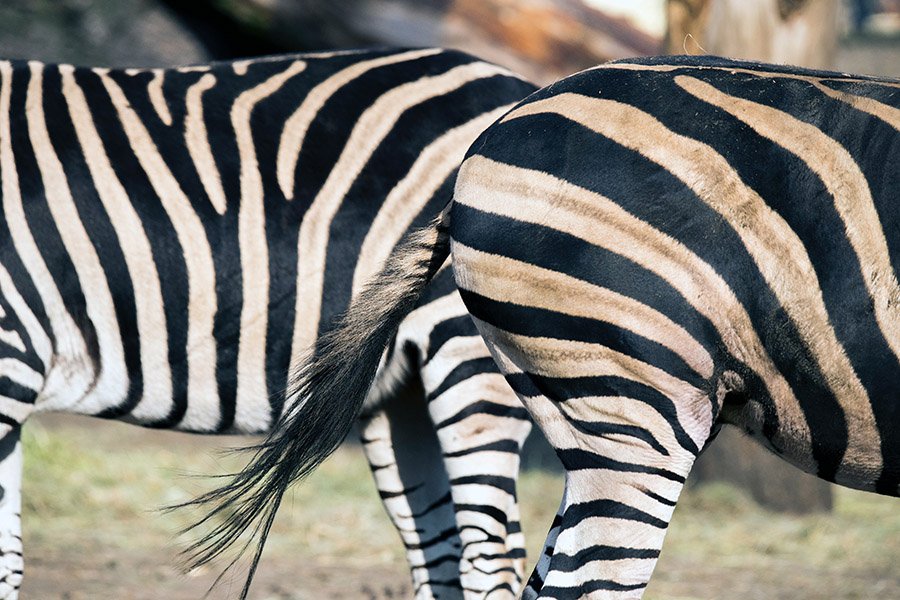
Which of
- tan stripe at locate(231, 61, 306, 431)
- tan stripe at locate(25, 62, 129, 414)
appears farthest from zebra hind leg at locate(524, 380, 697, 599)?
tan stripe at locate(25, 62, 129, 414)

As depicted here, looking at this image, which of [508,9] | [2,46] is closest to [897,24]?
[508,9]

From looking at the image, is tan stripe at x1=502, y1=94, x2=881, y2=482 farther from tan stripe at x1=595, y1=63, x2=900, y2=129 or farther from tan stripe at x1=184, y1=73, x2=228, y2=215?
tan stripe at x1=184, y1=73, x2=228, y2=215

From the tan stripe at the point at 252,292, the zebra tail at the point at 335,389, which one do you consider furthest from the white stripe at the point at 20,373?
the zebra tail at the point at 335,389

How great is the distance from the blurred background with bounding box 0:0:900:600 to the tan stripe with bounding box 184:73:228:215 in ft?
4.08

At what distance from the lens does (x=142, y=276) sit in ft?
11.9

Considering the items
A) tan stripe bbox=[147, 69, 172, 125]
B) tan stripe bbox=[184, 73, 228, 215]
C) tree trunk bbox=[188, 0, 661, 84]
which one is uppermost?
tree trunk bbox=[188, 0, 661, 84]

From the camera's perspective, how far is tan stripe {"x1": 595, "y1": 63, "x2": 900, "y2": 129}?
2287mm

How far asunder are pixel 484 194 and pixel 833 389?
0.88 m

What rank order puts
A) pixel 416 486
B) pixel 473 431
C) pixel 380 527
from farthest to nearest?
pixel 380 527
pixel 416 486
pixel 473 431

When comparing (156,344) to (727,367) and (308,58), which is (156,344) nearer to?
(308,58)

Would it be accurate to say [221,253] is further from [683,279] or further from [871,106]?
[871,106]

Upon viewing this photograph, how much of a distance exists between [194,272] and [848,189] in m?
2.22

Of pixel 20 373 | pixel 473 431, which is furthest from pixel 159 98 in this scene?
pixel 473 431

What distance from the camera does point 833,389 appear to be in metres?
2.26
